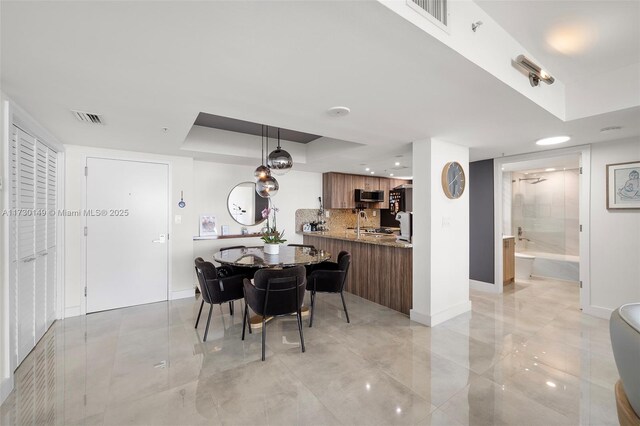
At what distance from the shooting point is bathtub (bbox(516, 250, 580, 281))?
5395 millimetres

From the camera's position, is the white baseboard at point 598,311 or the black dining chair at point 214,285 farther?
the white baseboard at point 598,311

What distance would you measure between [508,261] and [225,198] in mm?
5250

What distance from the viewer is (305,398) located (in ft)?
6.56

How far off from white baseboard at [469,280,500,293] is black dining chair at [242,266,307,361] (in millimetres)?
3576

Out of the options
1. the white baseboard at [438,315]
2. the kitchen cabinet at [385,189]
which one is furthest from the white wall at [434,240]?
the kitchen cabinet at [385,189]

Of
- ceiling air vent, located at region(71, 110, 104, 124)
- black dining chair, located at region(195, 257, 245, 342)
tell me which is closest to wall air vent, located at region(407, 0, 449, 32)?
black dining chair, located at region(195, 257, 245, 342)

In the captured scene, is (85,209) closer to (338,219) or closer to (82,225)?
(82,225)

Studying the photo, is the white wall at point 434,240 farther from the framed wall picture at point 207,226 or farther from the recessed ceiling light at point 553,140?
the framed wall picture at point 207,226

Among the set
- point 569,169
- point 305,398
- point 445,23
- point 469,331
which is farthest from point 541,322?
point 569,169

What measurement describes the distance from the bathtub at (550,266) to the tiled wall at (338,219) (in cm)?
317

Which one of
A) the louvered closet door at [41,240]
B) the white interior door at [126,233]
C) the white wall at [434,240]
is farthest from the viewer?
the white interior door at [126,233]

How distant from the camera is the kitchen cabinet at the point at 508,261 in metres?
4.96

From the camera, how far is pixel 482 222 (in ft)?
15.7

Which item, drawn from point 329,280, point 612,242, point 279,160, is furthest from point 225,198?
point 612,242
